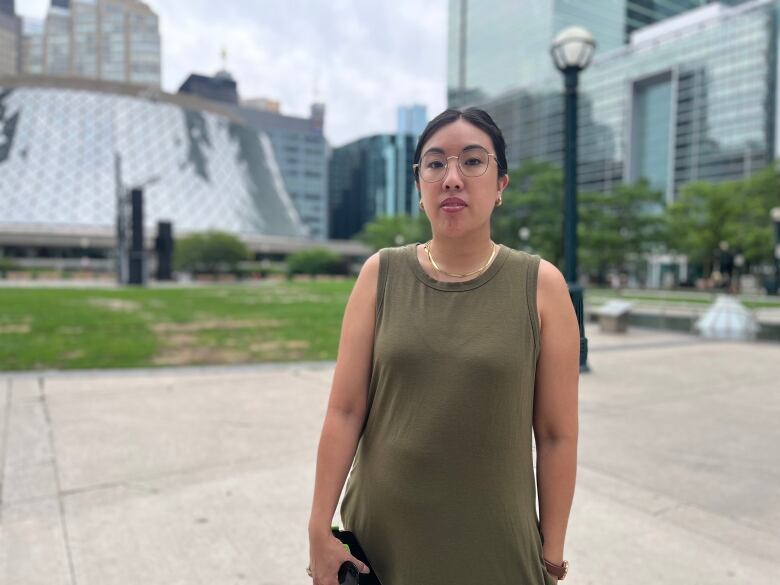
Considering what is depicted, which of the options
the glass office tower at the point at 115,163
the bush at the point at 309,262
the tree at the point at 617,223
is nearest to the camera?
the tree at the point at 617,223

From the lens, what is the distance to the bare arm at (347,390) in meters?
1.54

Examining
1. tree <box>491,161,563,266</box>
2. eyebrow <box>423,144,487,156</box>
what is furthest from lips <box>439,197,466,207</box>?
tree <box>491,161,563,266</box>

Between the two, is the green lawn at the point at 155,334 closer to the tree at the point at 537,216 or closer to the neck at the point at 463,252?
the neck at the point at 463,252

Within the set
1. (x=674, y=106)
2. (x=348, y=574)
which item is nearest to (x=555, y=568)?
(x=348, y=574)

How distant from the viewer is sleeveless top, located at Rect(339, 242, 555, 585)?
1396 mm

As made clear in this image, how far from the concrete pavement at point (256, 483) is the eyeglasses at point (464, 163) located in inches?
91.7

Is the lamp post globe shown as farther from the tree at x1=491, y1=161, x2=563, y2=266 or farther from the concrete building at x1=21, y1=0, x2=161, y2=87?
the concrete building at x1=21, y1=0, x2=161, y2=87

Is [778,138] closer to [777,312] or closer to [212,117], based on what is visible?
[777,312]

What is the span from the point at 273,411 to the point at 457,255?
17.5 ft

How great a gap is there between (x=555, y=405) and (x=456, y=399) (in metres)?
0.30

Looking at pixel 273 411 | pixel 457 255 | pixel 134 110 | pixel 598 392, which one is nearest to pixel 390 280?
pixel 457 255

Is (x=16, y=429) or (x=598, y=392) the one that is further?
(x=598, y=392)

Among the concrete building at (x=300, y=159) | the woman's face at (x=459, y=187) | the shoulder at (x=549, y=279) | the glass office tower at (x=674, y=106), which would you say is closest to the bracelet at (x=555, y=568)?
the shoulder at (x=549, y=279)

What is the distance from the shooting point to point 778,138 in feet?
220
